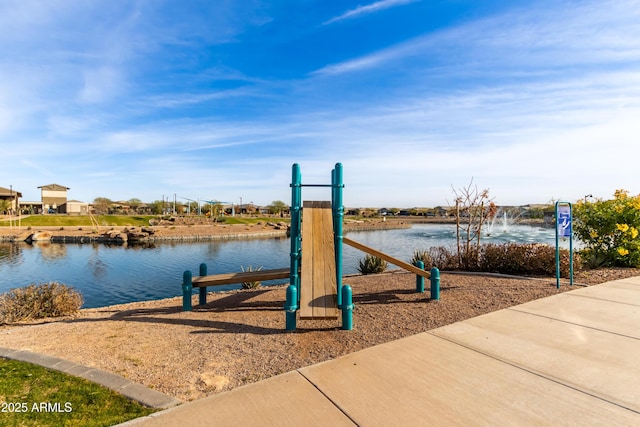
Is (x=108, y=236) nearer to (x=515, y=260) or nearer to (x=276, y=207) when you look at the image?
(x=515, y=260)

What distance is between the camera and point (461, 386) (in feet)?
11.1

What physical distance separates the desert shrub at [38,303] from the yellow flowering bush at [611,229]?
13.2 metres

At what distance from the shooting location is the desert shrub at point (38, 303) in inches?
268

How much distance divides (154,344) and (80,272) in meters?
17.4

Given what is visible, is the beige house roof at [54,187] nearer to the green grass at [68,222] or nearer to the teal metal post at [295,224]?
the green grass at [68,222]

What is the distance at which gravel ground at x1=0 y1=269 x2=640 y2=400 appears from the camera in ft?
13.2

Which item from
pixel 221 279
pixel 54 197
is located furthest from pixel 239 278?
Result: pixel 54 197

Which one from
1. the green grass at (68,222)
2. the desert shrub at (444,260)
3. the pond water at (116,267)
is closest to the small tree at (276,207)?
the green grass at (68,222)

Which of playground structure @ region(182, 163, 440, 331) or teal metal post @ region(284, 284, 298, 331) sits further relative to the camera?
playground structure @ region(182, 163, 440, 331)

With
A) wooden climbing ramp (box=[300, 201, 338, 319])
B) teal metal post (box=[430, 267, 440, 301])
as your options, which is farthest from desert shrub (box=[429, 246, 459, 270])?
wooden climbing ramp (box=[300, 201, 338, 319])

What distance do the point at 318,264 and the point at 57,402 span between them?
393cm

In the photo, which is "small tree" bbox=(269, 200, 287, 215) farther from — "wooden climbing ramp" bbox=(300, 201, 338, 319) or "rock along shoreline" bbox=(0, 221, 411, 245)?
"wooden climbing ramp" bbox=(300, 201, 338, 319)

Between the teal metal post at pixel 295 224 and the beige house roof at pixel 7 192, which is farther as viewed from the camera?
the beige house roof at pixel 7 192

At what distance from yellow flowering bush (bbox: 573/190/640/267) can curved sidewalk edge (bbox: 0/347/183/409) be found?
36.9 feet
